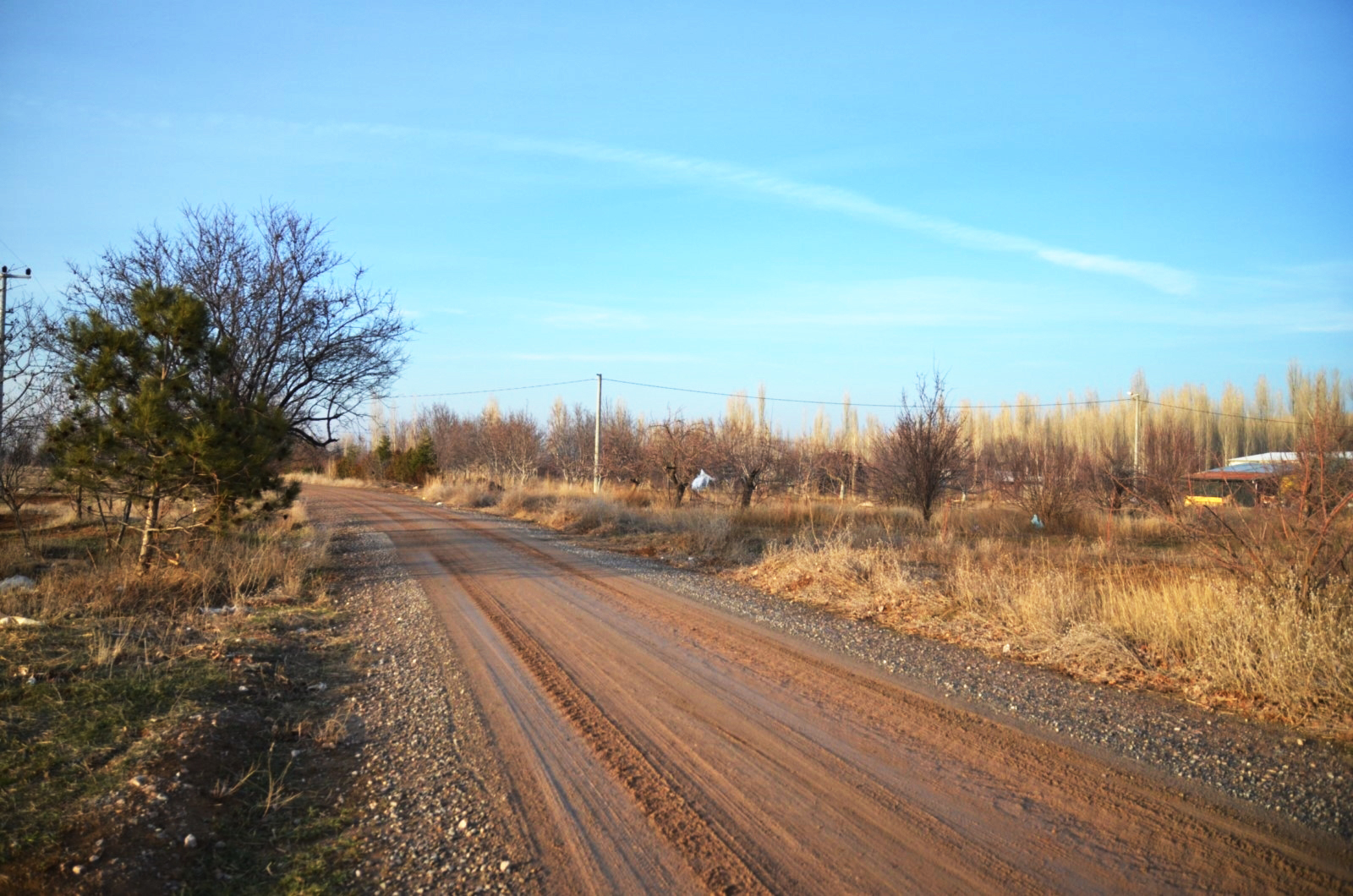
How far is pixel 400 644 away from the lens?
8109 millimetres

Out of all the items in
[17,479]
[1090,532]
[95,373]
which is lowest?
[1090,532]

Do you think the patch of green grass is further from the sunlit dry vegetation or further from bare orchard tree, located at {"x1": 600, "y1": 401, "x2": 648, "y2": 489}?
bare orchard tree, located at {"x1": 600, "y1": 401, "x2": 648, "y2": 489}

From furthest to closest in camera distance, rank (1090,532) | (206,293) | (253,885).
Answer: (1090,532)
(206,293)
(253,885)

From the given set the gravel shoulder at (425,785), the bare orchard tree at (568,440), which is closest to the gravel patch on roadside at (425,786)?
the gravel shoulder at (425,785)

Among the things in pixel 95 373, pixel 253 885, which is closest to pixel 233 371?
pixel 95 373

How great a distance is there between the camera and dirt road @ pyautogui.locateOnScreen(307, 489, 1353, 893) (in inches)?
139

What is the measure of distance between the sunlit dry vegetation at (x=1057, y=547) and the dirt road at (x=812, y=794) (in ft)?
7.48

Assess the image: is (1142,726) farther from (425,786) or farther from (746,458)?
(746,458)

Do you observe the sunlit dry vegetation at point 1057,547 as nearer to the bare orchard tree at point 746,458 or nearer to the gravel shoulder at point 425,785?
the bare orchard tree at point 746,458

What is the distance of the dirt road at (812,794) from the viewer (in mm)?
3520

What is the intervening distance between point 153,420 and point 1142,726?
1127 cm

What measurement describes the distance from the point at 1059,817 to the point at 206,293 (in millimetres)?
16985

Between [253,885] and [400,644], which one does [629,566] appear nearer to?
[400,644]

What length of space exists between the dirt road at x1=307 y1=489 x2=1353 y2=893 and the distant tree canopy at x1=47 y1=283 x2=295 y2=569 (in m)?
5.73
